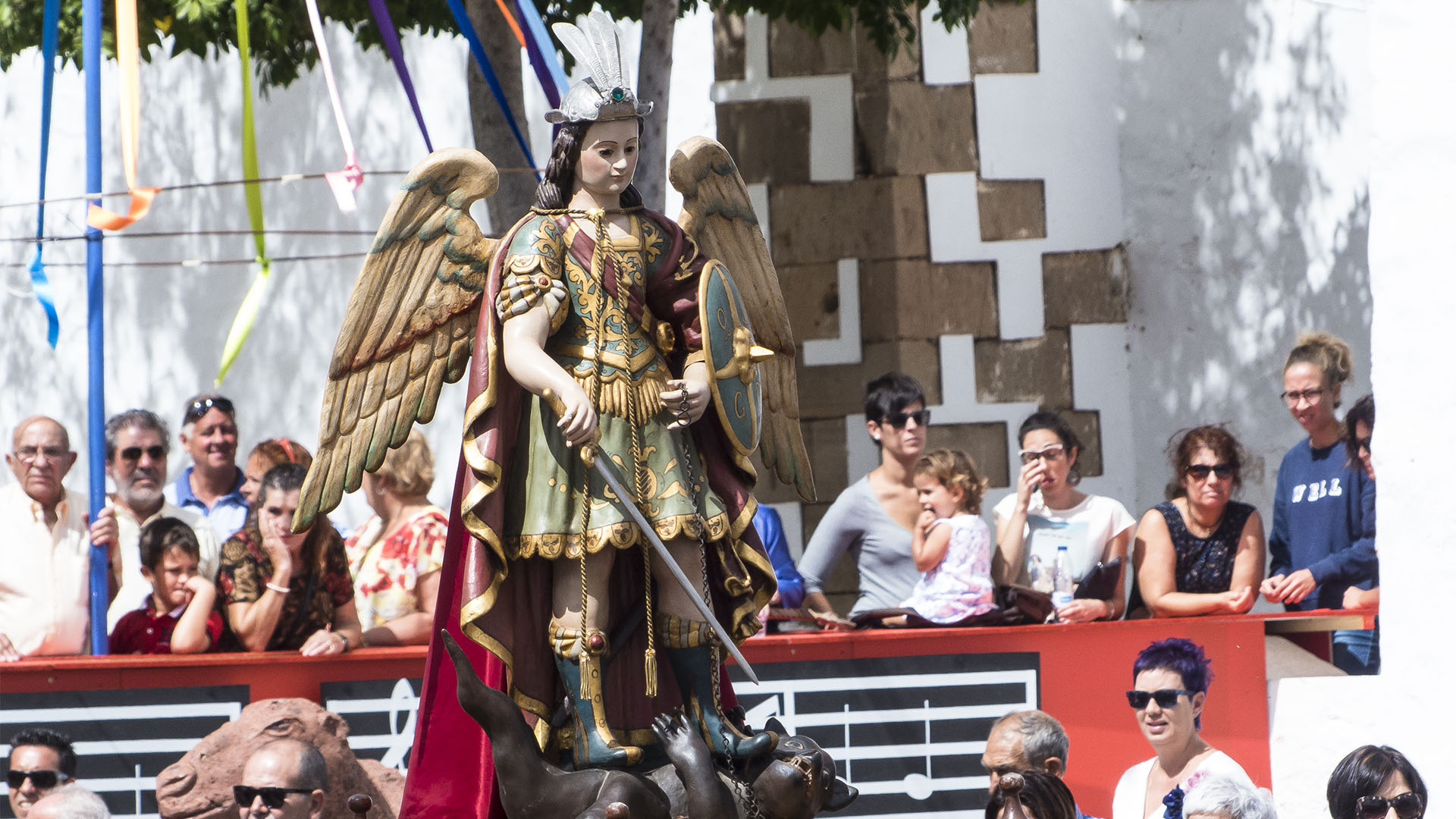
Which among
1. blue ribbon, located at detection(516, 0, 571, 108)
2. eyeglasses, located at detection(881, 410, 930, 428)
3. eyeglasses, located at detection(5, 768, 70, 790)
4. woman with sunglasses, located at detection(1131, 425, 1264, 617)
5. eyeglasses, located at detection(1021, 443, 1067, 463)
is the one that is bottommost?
eyeglasses, located at detection(5, 768, 70, 790)

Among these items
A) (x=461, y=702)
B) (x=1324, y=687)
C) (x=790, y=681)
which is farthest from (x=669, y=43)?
(x=461, y=702)

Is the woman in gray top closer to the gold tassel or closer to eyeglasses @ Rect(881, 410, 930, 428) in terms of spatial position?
eyeglasses @ Rect(881, 410, 930, 428)

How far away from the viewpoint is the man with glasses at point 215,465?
266 inches

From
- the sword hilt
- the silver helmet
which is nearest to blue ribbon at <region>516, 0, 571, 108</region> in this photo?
the silver helmet

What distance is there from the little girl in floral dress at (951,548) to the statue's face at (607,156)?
227cm

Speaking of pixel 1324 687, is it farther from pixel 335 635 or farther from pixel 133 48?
pixel 133 48

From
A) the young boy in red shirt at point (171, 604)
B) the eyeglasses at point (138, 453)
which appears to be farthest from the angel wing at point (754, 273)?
the eyeglasses at point (138, 453)

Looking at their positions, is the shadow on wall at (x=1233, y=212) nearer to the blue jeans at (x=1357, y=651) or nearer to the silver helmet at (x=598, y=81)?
the blue jeans at (x=1357, y=651)

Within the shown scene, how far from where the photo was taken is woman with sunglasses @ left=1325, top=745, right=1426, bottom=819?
5.09 metres

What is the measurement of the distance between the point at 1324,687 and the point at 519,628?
2861 millimetres

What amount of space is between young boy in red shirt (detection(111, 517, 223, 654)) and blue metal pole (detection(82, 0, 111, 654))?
0.10m

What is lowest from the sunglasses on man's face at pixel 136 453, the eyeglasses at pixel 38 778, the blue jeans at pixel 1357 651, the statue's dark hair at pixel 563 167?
the eyeglasses at pixel 38 778

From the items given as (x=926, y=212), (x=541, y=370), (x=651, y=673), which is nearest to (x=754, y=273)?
(x=541, y=370)

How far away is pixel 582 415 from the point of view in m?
4.21
